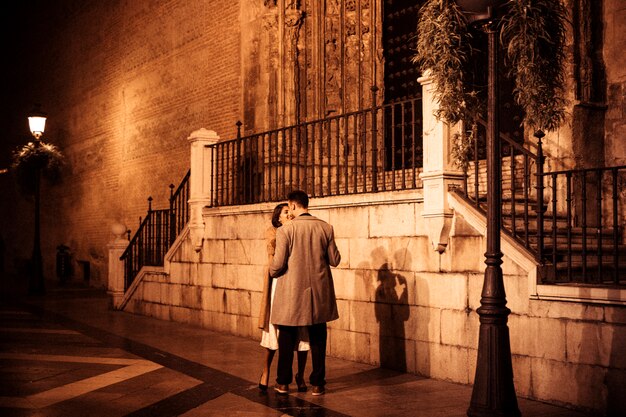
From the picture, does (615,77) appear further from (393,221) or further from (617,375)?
(617,375)

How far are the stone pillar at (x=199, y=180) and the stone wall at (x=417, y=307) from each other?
46 cm

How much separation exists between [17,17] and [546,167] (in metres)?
26.1

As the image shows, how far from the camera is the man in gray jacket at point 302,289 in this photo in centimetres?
682

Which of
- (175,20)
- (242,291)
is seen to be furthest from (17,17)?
(242,291)

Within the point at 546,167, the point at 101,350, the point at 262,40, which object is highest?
the point at 262,40

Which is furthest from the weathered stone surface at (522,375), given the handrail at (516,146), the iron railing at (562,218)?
the handrail at (516,146)

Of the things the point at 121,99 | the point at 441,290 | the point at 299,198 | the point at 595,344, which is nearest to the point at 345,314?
the point at 441,290

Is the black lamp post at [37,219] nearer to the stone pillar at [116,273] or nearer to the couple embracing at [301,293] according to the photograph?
the stone pillar at [116,273]

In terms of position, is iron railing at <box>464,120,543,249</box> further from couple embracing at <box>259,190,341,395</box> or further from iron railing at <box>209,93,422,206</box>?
couple embracing at <box>259,190,341,395</box>

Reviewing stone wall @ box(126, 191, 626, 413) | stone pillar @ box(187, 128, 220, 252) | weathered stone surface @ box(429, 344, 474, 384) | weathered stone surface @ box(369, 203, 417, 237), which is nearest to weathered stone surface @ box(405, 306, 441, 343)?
stone wall @ box(126, 191, 626, 413)

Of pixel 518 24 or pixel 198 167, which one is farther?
pixel 198 167

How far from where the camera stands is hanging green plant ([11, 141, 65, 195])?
19578 mm

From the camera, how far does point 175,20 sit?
60.0ft

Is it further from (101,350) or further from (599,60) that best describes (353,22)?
(101,350)
